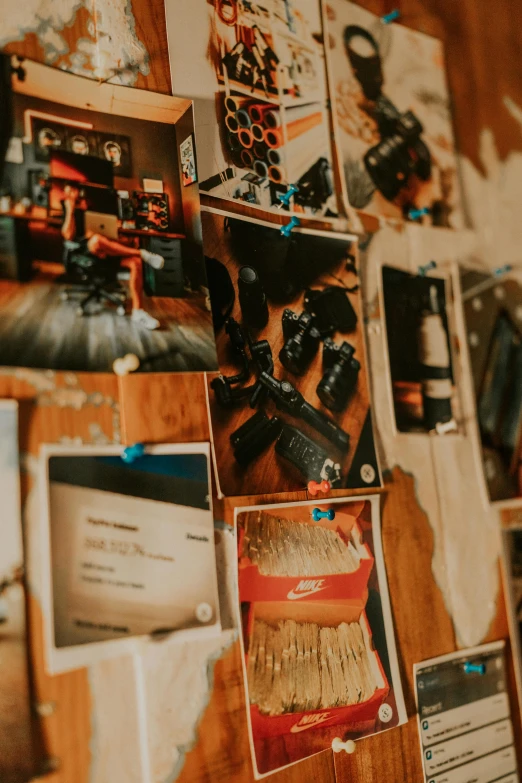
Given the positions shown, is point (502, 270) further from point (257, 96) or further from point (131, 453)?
point (131, 453)

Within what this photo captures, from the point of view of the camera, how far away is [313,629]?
3.07 feet

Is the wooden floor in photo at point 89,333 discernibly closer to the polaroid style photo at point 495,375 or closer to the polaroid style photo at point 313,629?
the polaroid style photo at point 313,629

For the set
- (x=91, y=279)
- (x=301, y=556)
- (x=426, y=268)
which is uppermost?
(x=426, y=268)

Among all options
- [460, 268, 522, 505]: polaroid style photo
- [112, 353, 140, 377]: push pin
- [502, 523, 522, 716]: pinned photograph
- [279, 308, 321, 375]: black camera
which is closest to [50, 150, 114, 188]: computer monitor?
[112, 353, 140, 377]: push pin

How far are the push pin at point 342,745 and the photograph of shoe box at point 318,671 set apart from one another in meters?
0.01

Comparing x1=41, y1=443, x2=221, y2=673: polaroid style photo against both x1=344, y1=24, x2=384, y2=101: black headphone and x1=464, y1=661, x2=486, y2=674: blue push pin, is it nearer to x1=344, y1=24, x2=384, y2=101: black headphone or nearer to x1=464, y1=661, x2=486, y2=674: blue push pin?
x1=464, y1=661, x2=486, y2=674: blue push pin

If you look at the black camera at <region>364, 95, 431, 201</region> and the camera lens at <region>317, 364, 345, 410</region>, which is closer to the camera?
the camera lens at <region>317, 364, 345, 410</region>

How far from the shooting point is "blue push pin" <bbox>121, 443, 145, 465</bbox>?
0.79 meters

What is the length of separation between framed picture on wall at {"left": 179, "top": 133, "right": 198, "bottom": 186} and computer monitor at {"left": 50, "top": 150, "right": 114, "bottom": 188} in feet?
0.36

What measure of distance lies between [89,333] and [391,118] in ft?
2.66

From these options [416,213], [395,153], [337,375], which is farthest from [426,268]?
[337,375]

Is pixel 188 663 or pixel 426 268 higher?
pixel 426 268

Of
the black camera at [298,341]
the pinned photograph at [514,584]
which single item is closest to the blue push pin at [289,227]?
the black camera at [298,341]

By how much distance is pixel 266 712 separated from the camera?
874 millimetres
